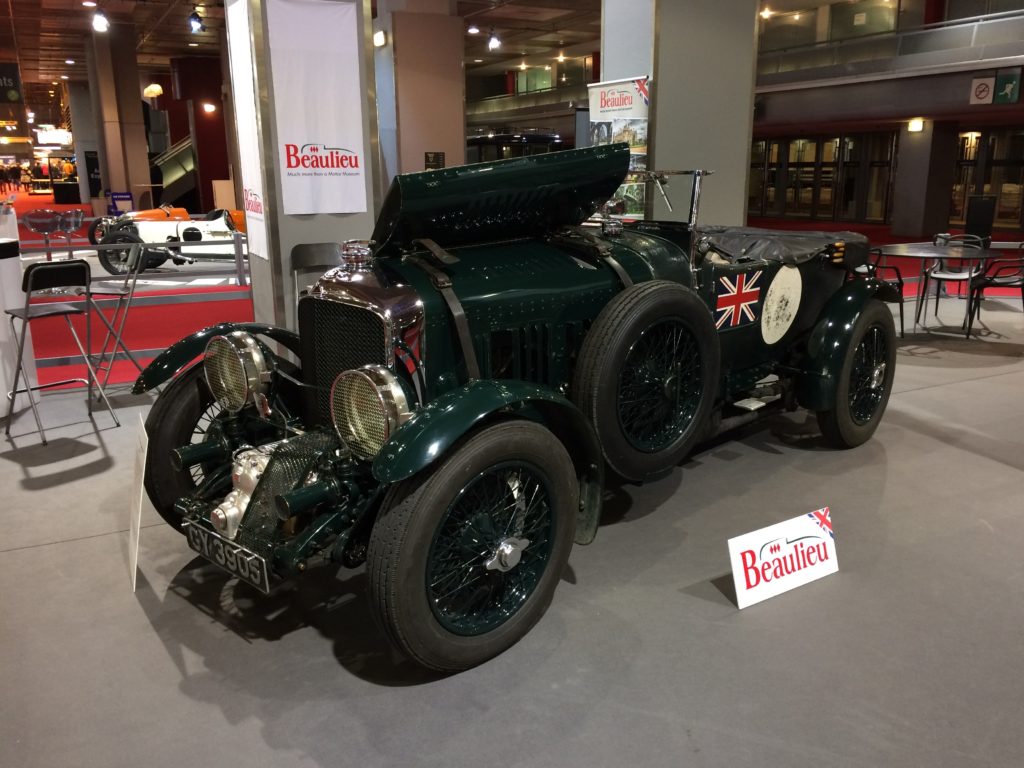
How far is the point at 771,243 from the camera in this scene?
3.88 metres

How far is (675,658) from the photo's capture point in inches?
93.5

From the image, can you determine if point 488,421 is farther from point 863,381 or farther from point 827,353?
point 863,381

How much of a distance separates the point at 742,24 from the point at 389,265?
439 centimetres

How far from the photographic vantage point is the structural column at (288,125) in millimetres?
4441

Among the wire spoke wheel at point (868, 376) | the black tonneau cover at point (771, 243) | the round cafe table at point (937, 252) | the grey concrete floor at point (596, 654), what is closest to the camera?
the grey concrete floor at point (596, 654)

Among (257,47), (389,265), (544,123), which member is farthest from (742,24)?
(544,123)

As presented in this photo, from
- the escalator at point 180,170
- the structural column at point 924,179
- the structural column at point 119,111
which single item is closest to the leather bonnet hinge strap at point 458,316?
the structural column at point 924,179

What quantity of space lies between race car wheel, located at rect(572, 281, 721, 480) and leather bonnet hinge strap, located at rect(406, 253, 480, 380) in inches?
14.8

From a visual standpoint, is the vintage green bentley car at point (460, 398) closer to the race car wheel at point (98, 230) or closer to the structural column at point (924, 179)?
the race car wheel at point (98, 230)

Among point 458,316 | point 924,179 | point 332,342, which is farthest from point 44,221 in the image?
point 924,179

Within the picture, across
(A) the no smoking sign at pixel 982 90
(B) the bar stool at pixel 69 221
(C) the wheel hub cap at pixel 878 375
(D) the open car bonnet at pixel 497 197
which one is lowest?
(C) the wheel hub cap at pixel 878 375

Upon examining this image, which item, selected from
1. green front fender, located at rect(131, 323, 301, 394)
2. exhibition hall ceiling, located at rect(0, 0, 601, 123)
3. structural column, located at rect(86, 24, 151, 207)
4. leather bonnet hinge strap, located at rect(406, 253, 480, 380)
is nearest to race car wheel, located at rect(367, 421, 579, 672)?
leather bonnet hinge strap, located at rect(406, 253, 480, 380)

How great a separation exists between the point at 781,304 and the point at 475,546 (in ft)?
7.81

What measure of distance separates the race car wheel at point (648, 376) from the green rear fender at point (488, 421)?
153mm
